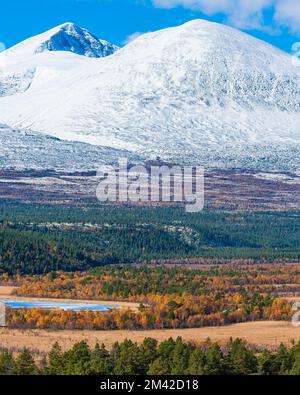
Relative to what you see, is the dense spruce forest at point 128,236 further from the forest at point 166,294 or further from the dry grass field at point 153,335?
the dry grass field at point 153,335

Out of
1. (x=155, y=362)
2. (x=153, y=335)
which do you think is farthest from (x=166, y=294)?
(x=155, y=362)

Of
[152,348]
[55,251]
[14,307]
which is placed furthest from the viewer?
[55,251]

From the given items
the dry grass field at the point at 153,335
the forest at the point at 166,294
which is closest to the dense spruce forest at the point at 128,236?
the forest at the point at 166,294

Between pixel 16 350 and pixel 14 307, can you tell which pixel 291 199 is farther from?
pixel 16 350
